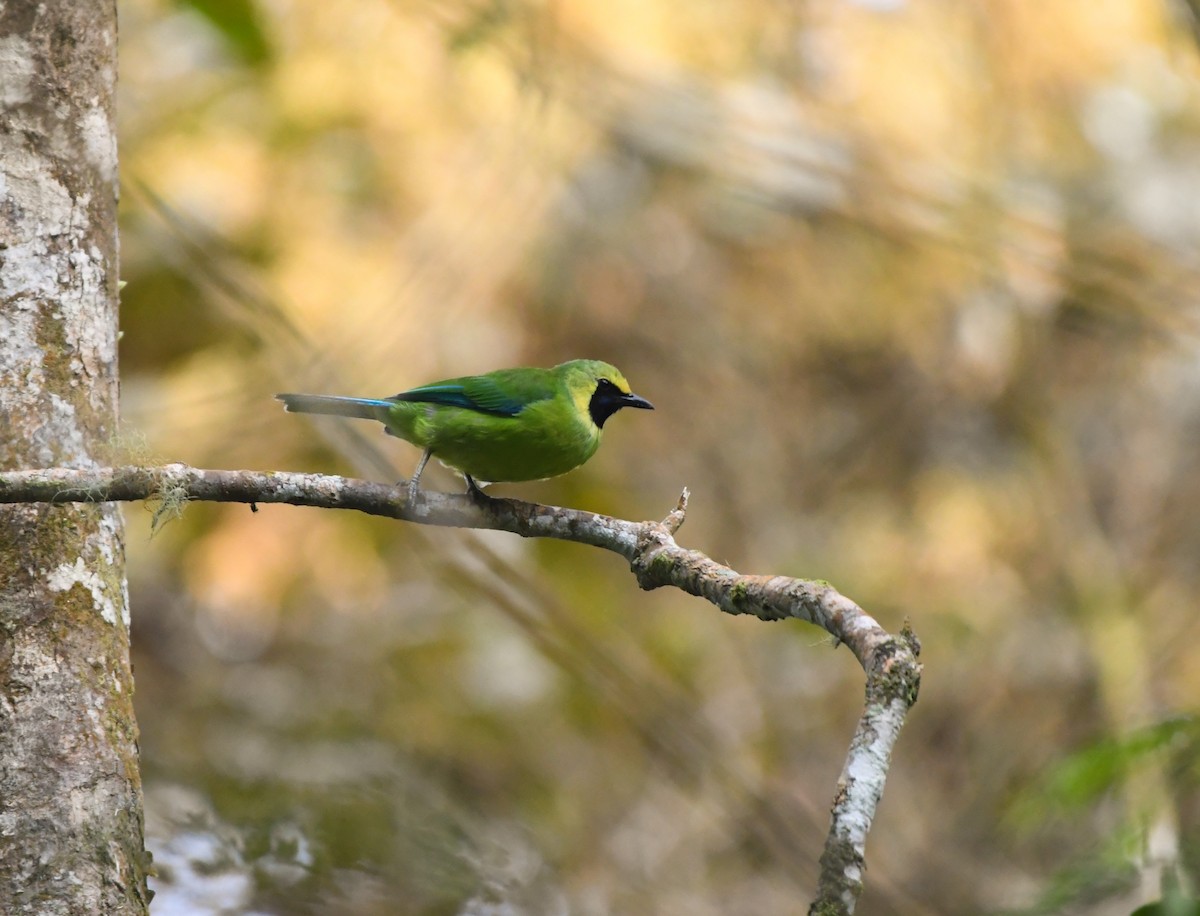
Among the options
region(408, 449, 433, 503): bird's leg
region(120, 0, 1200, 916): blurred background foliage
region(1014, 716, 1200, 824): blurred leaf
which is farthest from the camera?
region(120, 0, 1200, 916): blurred background foliage

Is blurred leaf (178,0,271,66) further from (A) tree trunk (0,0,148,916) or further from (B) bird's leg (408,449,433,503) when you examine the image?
(B) bird's leg (408,449,433,503)

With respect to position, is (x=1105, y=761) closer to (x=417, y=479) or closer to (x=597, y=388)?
(x=417, y=479)

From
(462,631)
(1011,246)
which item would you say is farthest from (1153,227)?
(462,631)

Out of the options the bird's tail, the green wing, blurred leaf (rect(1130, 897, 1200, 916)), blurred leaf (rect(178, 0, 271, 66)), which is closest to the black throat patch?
the green wing

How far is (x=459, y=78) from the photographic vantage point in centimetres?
830

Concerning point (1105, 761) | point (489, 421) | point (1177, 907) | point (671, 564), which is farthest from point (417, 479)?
point (1177, 907)

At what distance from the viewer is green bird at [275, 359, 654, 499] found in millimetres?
4469

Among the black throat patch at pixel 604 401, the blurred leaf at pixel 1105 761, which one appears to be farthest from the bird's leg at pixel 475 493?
the blurred leaf at pixel 1105 761

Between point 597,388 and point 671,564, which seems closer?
point 671,564

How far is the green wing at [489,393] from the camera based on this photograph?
181 inches

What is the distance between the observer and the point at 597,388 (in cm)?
512

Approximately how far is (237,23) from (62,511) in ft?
7.71

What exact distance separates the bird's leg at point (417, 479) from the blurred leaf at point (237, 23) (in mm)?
1567

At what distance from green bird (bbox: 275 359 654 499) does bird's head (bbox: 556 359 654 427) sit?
0.14m
